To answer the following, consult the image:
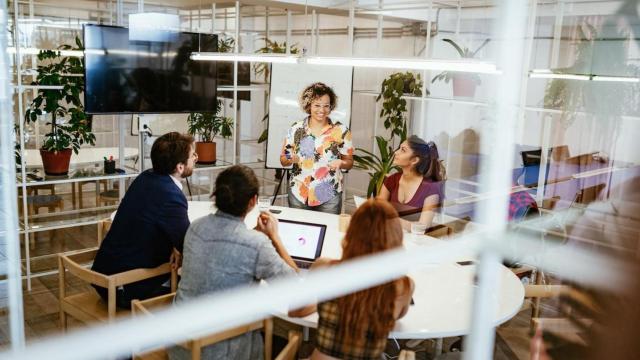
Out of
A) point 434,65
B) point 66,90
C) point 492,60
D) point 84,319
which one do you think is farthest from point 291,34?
point 492,60

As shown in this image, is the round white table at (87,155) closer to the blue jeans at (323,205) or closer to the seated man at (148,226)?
the blue jeans at (323,205)

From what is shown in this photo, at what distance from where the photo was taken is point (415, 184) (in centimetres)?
381

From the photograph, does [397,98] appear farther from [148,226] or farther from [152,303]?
[152,303]

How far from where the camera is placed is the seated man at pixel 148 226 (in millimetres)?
2928

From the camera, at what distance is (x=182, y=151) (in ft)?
9.93

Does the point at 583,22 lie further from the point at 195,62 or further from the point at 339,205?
the point at 195,62

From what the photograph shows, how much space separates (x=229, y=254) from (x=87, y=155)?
3.85m

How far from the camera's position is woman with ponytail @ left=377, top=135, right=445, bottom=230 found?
3.71 meters

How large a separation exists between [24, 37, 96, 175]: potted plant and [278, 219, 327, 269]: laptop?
2.55 meters

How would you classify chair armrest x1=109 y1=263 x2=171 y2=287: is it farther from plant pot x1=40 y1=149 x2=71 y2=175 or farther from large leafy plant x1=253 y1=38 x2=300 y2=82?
large leafy plant x1=253 y1=38 x2=300 y2=82

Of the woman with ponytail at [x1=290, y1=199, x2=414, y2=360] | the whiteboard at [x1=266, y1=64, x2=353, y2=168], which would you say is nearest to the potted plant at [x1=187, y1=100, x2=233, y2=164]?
the whiteboard at [x1=266, y1=64, x2=353, y2=168]

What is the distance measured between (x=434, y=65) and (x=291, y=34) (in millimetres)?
3473

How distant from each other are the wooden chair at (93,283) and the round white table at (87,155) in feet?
6.13

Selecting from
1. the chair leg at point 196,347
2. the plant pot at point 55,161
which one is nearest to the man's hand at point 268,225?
the chair leg at point 196,347
